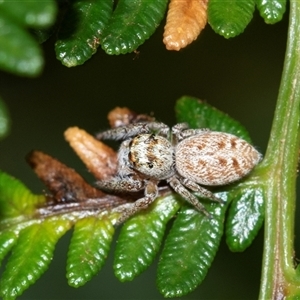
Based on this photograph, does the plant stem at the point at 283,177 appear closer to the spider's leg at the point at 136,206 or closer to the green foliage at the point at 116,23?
the green foliage at the point at 116,23

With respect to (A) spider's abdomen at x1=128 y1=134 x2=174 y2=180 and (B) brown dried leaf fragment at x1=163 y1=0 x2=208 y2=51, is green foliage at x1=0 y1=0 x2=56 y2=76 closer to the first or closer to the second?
(B) brown dried leaf fragment at x1=163 y1=0 x2=208 y2=51

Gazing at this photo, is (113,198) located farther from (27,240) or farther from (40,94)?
(40,94)

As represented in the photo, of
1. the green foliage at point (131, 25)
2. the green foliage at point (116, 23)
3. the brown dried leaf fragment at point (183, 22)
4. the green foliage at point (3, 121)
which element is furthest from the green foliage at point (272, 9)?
the green foliage at point (3, 121)

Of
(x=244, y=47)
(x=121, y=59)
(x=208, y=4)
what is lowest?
(x=208, y=4)

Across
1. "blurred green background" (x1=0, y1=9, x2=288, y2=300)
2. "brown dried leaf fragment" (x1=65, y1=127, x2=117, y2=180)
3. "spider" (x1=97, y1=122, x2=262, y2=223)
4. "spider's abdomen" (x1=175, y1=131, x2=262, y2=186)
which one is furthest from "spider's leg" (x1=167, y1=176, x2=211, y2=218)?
"blurred green background" (x1=0, y1=9, x2=288, y2=300)

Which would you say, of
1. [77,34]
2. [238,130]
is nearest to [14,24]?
[77,34]

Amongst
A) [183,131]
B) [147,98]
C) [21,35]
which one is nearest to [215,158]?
[183,131]
